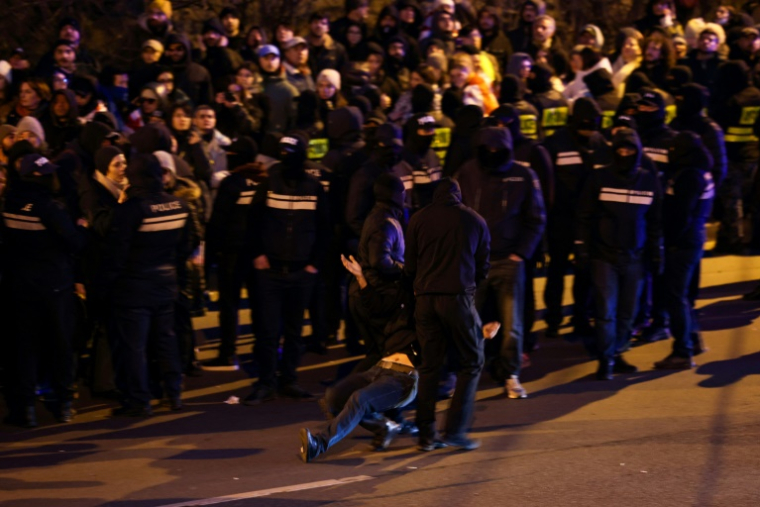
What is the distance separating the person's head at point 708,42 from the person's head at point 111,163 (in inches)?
356

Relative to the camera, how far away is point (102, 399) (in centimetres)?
1123

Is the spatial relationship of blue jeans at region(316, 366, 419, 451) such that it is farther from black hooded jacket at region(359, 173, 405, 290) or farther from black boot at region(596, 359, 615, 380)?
black boot at region(596, 359, 615, 380)

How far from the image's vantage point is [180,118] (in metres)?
13.3

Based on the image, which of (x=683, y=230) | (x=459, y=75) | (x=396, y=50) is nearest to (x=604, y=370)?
(x=683, y=230)

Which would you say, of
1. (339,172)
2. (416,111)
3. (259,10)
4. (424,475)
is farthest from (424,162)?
(259,10)

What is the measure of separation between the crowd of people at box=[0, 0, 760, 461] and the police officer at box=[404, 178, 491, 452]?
14mm

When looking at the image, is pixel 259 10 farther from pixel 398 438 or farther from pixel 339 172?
pixel 398 438

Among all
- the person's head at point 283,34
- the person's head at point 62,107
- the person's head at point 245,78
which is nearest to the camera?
the person's head at point 62,107

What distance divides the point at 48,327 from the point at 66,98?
3381 millimetres

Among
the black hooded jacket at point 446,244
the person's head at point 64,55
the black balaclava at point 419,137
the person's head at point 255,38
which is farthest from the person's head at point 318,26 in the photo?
the black hooded jacket at point 446,244

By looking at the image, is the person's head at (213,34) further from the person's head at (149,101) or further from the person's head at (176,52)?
the person's head at (149,101)

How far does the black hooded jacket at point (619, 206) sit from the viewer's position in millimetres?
11031

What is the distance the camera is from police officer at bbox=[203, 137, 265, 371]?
1147 cm

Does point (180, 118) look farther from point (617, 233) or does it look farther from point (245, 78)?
point (617, 233)
